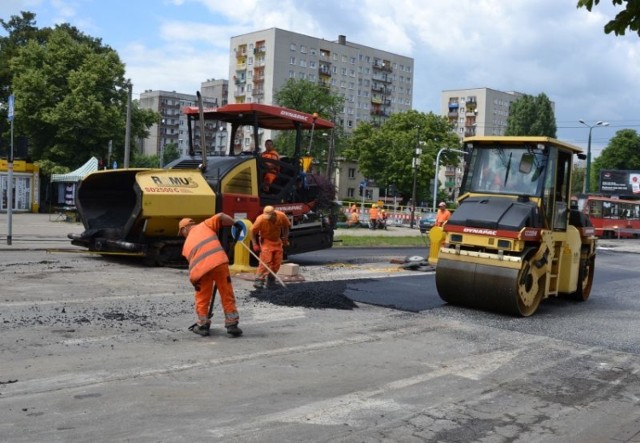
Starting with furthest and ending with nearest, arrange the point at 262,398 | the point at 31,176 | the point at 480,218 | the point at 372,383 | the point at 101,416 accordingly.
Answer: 1. the point at 31,176
2. the point at 480,218
3. the point at 372,383
4. the point at 262,398
5. the point at 101,416

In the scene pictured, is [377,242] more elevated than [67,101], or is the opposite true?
[67,101]

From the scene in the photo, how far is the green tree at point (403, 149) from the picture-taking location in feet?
244

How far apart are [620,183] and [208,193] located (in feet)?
189

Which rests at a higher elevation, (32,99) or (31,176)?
(32,99)

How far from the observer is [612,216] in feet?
150

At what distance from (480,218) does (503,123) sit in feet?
432

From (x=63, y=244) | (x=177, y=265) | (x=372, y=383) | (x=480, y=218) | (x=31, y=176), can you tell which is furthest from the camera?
(x=31, y=176)

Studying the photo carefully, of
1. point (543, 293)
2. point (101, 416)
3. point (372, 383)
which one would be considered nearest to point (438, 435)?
point (372, 383)

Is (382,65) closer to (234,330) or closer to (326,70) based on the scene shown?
(326,70)

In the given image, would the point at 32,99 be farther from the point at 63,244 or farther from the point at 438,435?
the point at 438,435

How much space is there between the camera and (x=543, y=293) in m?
10.1

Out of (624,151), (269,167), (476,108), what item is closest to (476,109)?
(476,108)

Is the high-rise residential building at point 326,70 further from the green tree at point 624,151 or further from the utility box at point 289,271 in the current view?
the utility box at point 289,271

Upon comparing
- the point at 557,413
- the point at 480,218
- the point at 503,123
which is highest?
the point at 503,123
